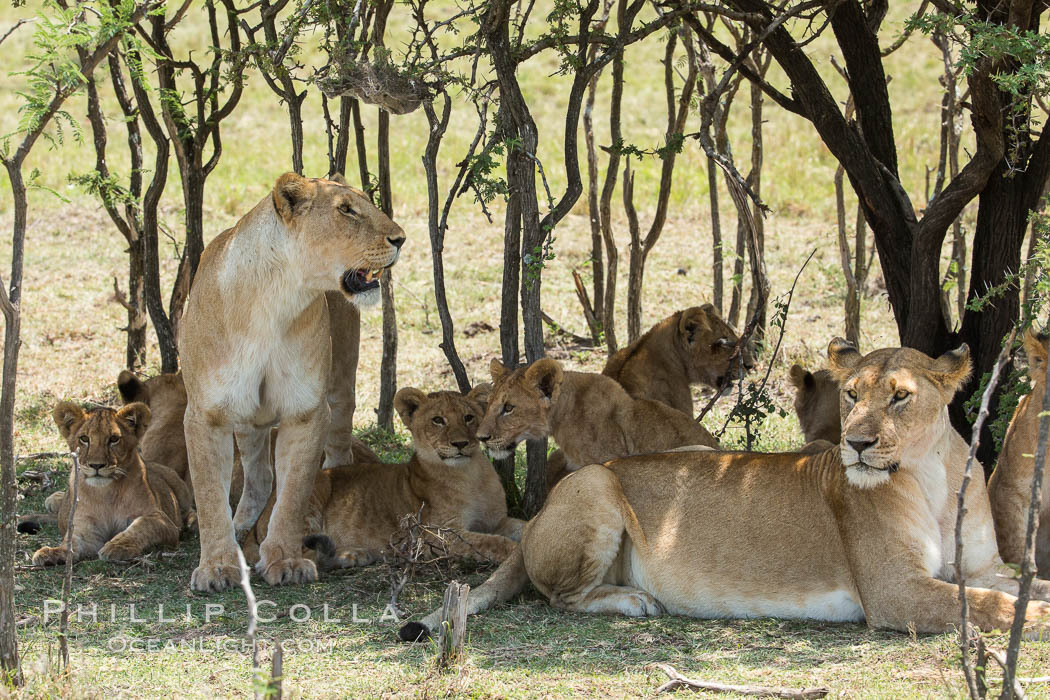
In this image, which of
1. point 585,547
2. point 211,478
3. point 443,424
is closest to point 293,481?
point 211,478

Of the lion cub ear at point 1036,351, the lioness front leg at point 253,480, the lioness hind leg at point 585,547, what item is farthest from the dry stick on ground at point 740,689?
the lioness front leg at point 253,480

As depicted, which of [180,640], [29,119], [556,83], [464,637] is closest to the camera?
[29,119]

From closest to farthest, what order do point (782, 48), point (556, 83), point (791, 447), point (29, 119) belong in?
point (29, 119)
point (782, 48)
point (791, 447)
point (556, 83)

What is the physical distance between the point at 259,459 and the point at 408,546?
4.40 feet

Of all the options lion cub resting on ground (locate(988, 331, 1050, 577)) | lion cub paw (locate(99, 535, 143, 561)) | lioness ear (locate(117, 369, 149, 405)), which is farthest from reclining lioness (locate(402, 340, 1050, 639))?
lioness ear (locate(117, 369, 149, 405))

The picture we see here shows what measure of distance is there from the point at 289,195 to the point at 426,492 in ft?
5.70

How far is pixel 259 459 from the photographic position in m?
6.79

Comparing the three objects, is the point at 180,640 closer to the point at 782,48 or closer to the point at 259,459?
the point at 259,459

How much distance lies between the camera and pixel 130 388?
753 centimetres

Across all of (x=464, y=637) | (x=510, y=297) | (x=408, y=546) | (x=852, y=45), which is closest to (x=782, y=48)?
(x=852, y=45)

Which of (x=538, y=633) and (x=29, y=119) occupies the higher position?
(x=29, y=119)

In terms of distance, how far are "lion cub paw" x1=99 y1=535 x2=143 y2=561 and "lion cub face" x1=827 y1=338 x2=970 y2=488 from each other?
356 centimetres

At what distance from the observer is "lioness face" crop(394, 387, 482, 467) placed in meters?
6.55

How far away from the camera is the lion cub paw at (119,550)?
6267 millimetres
